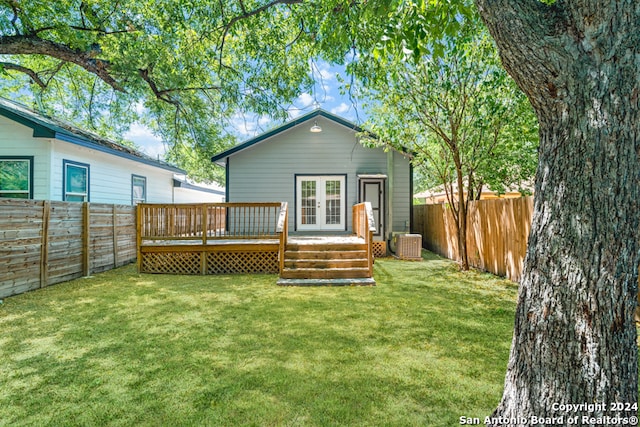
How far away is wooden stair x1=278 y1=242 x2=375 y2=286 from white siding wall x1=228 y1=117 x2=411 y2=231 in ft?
10.9

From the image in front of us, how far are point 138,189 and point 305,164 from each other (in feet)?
20.4

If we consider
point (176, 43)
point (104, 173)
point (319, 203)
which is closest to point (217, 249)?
point (319, 203)

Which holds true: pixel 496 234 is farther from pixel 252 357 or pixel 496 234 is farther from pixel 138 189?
pixel 138 189

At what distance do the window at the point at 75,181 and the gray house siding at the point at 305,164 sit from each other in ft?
13.0

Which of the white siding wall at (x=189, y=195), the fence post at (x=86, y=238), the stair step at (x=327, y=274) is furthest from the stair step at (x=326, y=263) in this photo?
the white siding wall at (x=189, y=195)

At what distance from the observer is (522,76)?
5.74 feet

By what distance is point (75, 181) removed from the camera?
341 inches

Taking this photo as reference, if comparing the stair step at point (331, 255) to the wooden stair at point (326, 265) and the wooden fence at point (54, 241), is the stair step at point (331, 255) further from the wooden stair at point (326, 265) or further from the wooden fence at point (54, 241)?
the wooden fence at point (54, 241)

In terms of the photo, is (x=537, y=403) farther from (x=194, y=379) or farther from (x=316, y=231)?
(x=316, y=231)

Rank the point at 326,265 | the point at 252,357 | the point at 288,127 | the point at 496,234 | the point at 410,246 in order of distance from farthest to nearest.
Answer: the point at 288,127 < the point at 410,246 < the point at 496,234 < the point at 326,265 < the point at 252,357

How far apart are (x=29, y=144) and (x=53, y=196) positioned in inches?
55.0

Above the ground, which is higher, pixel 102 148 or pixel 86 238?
pixel 102 148

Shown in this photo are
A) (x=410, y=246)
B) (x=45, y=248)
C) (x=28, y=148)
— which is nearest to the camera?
(x=45, y=248)

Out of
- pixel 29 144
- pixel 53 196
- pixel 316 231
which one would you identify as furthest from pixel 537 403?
pixel 29 144
